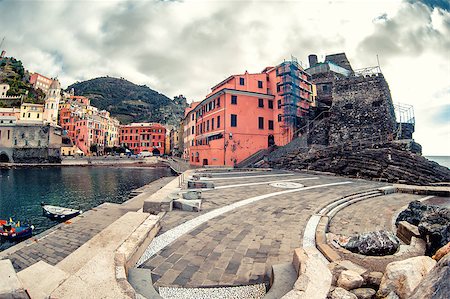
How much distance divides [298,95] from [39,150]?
246 feet

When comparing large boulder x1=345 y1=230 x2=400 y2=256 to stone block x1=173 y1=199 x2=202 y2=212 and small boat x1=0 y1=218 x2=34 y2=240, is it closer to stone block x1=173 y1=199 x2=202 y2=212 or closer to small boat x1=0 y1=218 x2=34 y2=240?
stone block x1=173 y1=199 x2=202 y2=212

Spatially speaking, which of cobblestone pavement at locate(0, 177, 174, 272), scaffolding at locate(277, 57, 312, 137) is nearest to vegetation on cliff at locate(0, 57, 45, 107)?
scaffolding at locate(277, 57, 312, 137)

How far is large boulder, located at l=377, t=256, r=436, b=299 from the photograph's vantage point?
85.4 inches

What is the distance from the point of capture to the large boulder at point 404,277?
217cm

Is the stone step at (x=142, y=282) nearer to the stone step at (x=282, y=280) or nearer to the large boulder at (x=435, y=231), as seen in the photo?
the stone step at (x=282, y=280)

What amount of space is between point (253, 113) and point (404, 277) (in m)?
26.7

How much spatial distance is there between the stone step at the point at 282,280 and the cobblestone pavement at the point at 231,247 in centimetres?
37

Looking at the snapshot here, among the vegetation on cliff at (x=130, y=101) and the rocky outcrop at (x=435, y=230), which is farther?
the vegetation on cliff at (x=130, y=101)

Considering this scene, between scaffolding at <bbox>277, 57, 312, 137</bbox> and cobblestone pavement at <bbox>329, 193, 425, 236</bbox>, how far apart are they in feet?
64.9

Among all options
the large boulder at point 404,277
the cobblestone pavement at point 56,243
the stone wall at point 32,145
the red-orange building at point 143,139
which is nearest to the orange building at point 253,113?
the cobblestone pavement at point 56,243

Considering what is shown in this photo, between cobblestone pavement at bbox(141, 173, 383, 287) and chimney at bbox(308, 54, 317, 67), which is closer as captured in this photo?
cobblestone pavement at bbox(141, 173, 383, 287)

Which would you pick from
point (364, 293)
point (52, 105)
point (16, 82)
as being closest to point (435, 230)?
point (364, 293)

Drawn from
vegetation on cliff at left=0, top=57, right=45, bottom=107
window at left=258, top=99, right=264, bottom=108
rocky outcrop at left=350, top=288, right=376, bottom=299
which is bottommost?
rocky outcrop at left=350, top=288, right=376, bottom=299

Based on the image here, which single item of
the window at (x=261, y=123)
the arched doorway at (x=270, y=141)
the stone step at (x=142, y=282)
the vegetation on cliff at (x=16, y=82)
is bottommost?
the stone step at (x=142, y=282)
